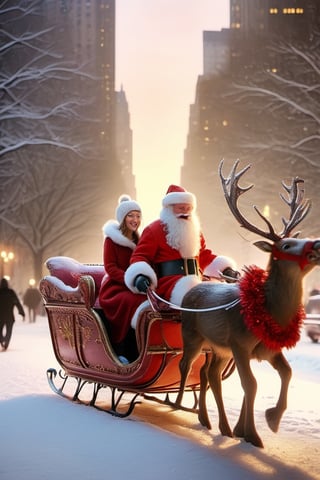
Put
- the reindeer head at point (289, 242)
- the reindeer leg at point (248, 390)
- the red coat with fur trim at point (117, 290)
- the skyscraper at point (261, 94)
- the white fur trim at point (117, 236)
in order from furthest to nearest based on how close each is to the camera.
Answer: the skyscraper at point (261, 94) → the white fur trim at point (117, 236) → the red coat with fur trim at point (117, 290) → the reindeer leg at point (248, 390) → the reindeer head at point (289, 242)

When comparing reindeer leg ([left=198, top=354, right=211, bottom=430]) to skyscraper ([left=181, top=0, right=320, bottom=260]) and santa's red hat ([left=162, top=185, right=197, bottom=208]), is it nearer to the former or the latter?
santa's red hat ([left=162, top=185, right=197, bottom=208])

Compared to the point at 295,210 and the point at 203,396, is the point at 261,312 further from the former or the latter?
the point at 203,396

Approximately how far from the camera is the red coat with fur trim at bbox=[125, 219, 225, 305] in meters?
6.38

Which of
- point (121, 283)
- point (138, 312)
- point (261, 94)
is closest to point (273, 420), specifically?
point (138, 312)

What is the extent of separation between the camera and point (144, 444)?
5.69 m

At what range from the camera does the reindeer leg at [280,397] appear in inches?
218

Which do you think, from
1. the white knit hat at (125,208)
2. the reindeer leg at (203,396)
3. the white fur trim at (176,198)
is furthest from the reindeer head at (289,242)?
the white knit hat at (125,208)

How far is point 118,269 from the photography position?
7.33 metres

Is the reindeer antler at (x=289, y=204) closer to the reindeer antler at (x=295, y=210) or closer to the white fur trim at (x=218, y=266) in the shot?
the reindeer antler at (x=295, y=210)

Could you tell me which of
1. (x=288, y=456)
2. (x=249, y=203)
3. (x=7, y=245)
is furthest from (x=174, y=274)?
(x=7, y=245)

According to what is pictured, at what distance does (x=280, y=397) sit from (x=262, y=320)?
2.16 ft

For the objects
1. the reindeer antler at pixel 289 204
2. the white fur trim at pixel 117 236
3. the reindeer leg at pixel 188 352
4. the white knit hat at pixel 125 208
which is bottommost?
the reindeer leg at pixel 188 352

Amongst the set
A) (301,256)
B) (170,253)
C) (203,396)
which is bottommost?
(203,396)

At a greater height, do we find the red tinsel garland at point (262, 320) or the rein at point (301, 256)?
the rein at point (301, 256)
